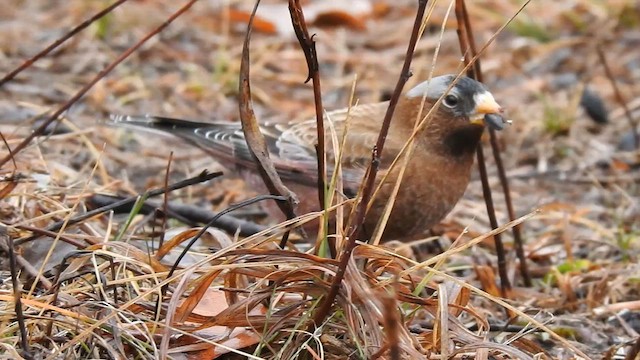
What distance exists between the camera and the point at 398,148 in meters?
4.54

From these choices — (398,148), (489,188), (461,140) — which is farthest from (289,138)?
(489,188)

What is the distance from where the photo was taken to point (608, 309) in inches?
152

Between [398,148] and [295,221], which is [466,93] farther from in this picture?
[295,221]

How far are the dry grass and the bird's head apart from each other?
22 cm

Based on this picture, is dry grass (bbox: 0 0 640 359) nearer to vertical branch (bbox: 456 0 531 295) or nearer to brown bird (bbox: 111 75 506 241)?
vertical branch (bbox: 456 0 531 295)

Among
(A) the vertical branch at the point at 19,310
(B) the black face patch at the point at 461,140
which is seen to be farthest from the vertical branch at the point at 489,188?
(A) the vertical branch at the point at 19,310

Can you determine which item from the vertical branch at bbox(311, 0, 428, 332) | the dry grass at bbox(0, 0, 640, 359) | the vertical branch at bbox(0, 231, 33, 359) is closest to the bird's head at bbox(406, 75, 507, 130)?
the dry grass at bbox(0, 0, 640, 359)

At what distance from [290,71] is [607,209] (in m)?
2.79

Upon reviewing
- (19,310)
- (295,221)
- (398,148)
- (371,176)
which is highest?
(398,148)

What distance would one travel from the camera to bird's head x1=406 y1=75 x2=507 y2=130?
4.27 metres

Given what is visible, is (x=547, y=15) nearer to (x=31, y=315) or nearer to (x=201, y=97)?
(x=201, y=97)

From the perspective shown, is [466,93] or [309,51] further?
[466,93]

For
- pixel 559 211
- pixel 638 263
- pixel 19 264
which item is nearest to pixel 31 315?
pixel 19 264

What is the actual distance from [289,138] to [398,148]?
62 centimetres
